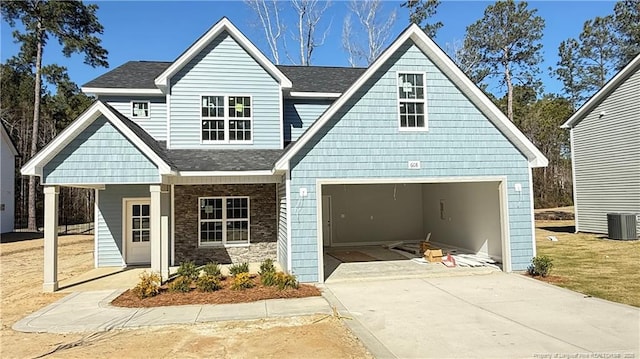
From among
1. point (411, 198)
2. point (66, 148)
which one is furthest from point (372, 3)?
point (66, 148)

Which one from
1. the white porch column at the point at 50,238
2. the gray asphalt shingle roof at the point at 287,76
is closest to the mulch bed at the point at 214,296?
the white porch column at the point at 50,238

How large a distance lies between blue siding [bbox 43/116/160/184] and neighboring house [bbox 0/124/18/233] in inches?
765

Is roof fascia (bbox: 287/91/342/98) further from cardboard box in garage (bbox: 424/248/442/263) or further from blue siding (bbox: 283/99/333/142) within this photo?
cardboard box in garage (bbox: 424/248/442/263)

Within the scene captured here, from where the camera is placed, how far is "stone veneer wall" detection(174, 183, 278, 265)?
44.1ft

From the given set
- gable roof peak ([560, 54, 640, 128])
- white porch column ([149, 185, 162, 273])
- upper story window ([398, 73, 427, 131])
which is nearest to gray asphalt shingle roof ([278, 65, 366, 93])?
upper story window ([398, 73, 427, 131])

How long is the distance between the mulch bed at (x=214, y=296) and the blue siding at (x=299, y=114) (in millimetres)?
6469

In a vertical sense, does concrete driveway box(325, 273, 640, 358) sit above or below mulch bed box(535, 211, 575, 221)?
below

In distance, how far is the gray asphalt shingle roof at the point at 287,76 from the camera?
14172 millimetres

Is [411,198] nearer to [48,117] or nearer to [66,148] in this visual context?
[66,148]

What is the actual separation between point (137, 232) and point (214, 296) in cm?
605

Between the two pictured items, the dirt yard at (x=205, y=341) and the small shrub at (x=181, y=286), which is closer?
the dirt yard at (x=205, y=341)

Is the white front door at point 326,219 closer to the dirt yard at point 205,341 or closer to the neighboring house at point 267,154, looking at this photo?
the neighboring house at point 267,154

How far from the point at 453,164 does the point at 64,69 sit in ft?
127

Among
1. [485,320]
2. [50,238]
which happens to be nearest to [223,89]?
[50,238]
